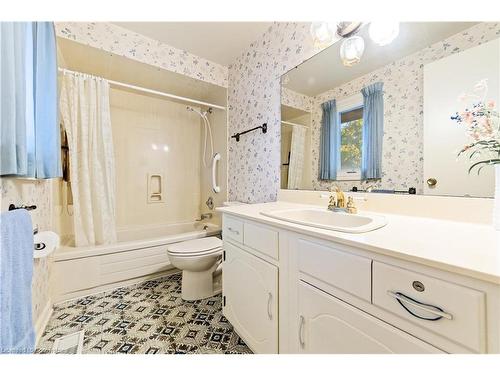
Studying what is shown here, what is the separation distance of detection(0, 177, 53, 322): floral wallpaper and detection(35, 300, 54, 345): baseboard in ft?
0.07

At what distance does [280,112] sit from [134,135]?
190cm

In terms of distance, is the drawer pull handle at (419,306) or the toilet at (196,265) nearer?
the drawer pull handle at (419,306)

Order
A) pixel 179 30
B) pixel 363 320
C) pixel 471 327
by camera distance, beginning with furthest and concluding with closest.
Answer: pixel 179 30
pixel 363 320
pixel 471 327

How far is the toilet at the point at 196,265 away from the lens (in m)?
1.60

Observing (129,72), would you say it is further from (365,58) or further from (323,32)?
(365,58)

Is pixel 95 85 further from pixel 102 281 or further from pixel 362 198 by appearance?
pixel 362 198

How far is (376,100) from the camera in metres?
1.12

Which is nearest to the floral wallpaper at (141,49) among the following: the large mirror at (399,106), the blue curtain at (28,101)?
the blue curtain at (28,101)

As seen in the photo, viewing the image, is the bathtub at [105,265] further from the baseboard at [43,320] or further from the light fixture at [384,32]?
the light fixture at [384,32]

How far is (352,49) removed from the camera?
1171mm

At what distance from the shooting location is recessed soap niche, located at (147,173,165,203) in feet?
8.77

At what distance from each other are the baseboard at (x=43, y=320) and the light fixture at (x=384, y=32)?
2.57 m

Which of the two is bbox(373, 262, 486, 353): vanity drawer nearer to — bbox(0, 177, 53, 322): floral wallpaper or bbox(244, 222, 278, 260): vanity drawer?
bbox(244, 222, 278, 260): vanity drawer
